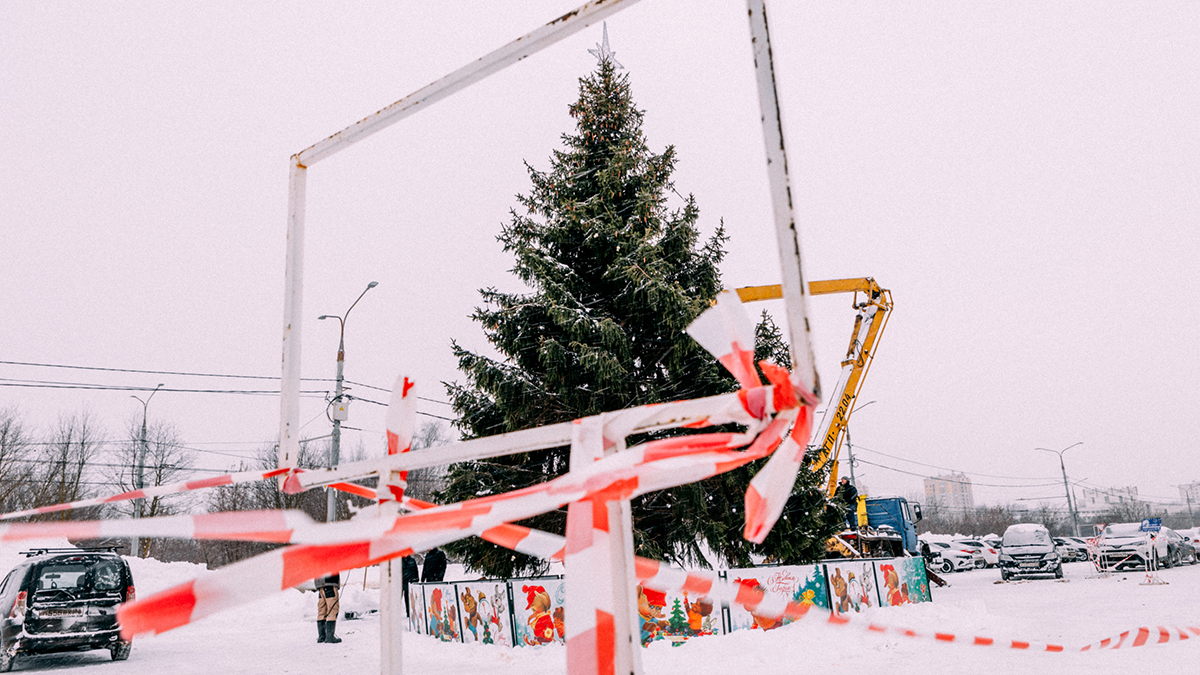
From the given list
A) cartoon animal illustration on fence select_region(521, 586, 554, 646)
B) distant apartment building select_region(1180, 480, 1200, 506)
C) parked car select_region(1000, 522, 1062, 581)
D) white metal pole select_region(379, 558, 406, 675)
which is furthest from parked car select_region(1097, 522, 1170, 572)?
distant apartment building select_region(1180, 480, 1200, 506)

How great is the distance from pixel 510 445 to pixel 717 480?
10.5m

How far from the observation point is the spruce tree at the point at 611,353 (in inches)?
466

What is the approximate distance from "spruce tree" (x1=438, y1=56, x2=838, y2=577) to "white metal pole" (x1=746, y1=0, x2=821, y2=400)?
946 centimetres

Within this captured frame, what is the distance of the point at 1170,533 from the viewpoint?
27781mm

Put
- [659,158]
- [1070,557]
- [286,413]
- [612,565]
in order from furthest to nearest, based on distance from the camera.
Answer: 1. [1070,557]
2. [659,158]
3. [286,413]
4. [612,565]

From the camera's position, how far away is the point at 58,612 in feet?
35.2

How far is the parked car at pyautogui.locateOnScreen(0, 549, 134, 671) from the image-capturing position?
10.5m

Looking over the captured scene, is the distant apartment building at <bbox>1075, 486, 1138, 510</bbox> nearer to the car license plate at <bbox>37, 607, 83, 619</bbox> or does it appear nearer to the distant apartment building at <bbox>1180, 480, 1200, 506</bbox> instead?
the distant apartment building at <bbox>1180, 480, 1200, 506</bbox>

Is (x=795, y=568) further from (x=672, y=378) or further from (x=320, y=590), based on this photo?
(x=320, y=590)

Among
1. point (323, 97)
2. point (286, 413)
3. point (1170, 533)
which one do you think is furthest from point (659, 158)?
point (1170, 533)

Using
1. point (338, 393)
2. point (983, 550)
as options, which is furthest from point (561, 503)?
point (983, 550)

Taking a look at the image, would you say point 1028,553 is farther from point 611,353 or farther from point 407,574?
point 407,574

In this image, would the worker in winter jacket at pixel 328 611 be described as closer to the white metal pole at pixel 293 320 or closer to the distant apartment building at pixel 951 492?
the white metal pole at pixel 293 320

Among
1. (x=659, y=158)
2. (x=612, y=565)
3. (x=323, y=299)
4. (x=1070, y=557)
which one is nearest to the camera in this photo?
(x=612, y=565)
